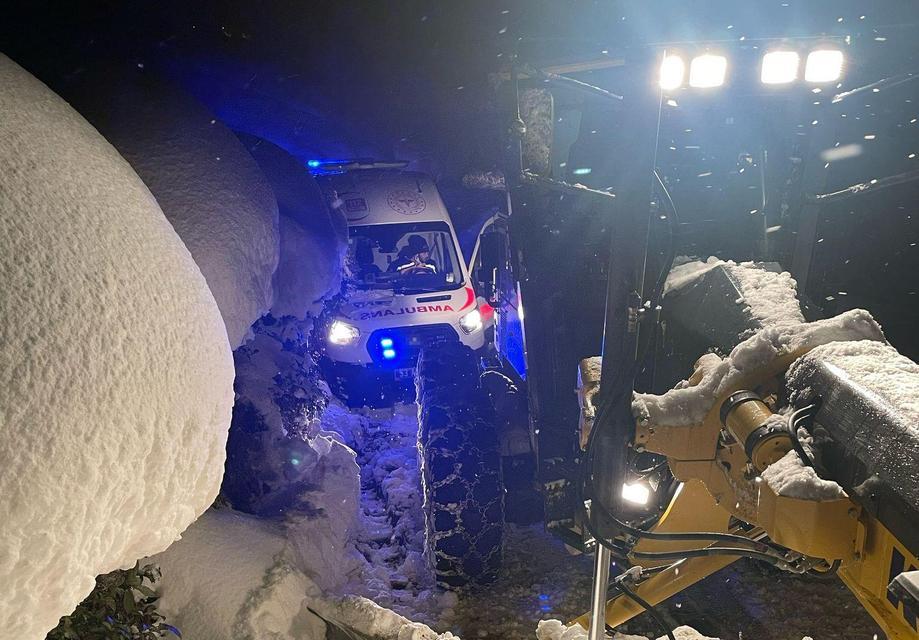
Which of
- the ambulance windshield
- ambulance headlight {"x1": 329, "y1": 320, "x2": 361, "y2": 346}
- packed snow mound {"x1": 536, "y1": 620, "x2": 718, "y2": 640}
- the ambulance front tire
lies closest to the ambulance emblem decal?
the ambulance windshield

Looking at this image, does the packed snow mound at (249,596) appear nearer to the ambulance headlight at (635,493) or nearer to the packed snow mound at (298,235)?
the ambulance headlight at (635,493)

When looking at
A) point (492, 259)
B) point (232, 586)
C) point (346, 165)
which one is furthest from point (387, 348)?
point (232, 586)

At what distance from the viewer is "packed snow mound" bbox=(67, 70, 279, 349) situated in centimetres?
286

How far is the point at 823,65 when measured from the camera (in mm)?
2955

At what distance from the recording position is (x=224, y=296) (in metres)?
3.01

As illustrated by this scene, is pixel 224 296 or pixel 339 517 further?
pixel 339 517

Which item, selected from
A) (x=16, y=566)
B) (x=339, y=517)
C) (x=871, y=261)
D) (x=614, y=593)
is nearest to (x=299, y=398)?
(x=339, y=517)

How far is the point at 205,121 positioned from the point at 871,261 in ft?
15.9

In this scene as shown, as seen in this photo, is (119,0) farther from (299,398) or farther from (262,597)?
(262,597)

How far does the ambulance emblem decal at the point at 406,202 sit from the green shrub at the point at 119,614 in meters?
4.06

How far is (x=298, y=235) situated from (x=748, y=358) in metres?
3.19

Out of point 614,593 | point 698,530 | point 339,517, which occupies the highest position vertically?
point 698,530

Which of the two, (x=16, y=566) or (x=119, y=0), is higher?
(x=119, y=0)

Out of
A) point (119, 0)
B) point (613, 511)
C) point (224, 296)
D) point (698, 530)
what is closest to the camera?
point (613, 511)
